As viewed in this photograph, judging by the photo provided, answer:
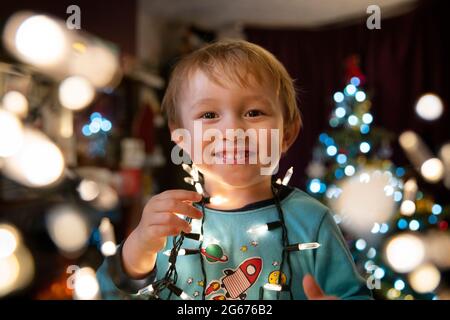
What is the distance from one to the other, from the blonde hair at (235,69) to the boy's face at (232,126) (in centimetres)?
1

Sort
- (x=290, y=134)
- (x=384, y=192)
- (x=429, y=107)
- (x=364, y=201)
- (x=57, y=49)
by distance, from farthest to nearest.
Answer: (x=429, y=107), (x=384, y=192), (x=364, y=201), (x=57, y=49), (x=290, y=134)

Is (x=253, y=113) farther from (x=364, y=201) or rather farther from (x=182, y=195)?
(x=364, y=201)

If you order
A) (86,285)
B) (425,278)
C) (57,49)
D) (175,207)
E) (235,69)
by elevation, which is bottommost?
(425,278)

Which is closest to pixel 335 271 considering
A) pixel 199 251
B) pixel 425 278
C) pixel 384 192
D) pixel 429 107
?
pixel 199 251

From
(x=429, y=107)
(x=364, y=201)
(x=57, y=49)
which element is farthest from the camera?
(x=429, y=107)

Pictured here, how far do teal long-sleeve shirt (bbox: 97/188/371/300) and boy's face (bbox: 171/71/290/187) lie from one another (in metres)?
0.04

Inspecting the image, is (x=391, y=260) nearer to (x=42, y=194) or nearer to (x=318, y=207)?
(x=318, y=207)

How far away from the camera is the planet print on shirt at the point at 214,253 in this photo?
429mm

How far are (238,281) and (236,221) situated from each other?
0.22 ft

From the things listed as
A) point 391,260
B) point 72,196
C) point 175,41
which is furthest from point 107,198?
point 391,260

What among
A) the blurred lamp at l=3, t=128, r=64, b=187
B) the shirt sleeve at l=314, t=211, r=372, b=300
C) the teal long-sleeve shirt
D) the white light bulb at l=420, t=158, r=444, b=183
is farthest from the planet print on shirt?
the white light bulb at l=420, t=158, r=444, b=183

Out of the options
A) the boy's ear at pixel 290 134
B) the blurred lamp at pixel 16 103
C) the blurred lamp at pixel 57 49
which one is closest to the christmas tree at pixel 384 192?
the boy's ear at pixel 290 134

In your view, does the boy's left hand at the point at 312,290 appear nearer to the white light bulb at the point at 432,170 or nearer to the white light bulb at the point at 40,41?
the white light bulb at the point at 40,41

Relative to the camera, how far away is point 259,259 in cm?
42
